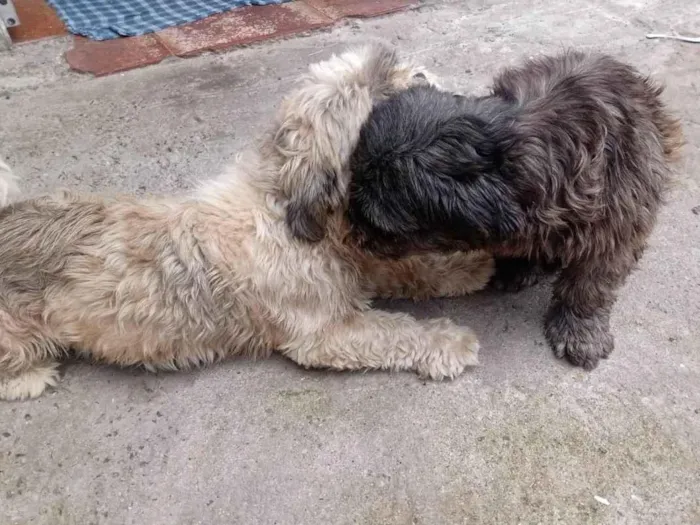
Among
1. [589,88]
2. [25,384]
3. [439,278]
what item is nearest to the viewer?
[589,88]

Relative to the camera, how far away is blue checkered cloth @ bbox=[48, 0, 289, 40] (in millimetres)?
4684

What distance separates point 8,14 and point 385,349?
394 centimetres

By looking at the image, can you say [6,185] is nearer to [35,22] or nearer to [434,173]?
[434,173]

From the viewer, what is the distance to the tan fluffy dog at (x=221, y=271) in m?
2.37

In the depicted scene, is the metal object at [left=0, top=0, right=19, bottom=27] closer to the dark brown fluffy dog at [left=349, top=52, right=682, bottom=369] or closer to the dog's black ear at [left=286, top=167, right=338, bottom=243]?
the dog's black ear at [left=286, top=167, right=338, bottom=243]

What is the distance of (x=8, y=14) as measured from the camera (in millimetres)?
4547

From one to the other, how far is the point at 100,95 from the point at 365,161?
8.87ft

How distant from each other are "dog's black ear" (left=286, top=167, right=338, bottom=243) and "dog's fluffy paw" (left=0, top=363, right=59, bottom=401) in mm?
1247

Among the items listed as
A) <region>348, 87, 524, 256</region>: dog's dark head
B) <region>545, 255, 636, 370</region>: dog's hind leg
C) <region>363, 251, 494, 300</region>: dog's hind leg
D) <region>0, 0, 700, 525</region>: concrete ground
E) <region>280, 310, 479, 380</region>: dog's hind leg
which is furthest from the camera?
<region>363, 251, 494, 300</region>: dog's hind leg

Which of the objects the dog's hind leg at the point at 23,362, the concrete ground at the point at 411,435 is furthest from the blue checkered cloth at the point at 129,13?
the concrete ground at the point at 411,435

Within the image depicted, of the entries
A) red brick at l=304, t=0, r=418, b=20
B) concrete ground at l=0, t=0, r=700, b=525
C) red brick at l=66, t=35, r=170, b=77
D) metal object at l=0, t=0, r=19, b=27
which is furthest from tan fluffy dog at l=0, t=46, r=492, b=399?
metal object at l=0, t=0, r=19, b=27

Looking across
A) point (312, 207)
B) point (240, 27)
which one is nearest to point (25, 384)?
point (312, 207)

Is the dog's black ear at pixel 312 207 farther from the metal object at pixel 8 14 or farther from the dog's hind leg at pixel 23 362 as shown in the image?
the metal object at pixel 8 14

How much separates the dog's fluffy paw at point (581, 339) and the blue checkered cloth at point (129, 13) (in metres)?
3.67
